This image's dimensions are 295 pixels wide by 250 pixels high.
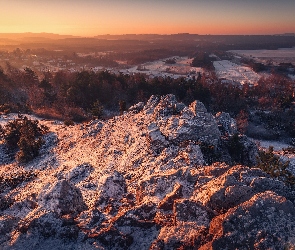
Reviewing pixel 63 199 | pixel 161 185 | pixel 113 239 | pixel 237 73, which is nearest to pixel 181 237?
pixel 113 239

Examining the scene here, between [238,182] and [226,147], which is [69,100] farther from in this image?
[238,182]

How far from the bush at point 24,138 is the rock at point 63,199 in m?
12.3

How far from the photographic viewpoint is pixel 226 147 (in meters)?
21.1

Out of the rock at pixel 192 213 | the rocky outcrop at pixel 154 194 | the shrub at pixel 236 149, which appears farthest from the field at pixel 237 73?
the rock at pixel 192 213

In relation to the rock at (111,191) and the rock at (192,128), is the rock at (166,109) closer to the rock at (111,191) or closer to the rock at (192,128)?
the rock at (192,128)

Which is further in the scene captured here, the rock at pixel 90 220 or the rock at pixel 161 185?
the rock at pixel 161 185

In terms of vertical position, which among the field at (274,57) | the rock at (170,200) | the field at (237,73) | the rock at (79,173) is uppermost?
the field at (274,57)

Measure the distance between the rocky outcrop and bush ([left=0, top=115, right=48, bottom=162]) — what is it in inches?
47.4

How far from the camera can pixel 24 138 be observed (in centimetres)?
2592

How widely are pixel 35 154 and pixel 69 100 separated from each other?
22.4 meters

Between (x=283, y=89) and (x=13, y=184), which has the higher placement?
(x=283, y=89)

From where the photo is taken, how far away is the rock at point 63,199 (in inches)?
527

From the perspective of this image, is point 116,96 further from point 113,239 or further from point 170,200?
point 113,239

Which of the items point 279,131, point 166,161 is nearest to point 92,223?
point 166,161
